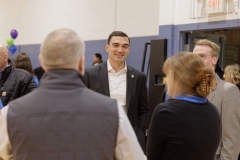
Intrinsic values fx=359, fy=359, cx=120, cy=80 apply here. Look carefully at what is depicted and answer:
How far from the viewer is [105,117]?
1.40 meters

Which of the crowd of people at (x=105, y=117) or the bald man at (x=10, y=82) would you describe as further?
the bald man at (x=10, y=82)

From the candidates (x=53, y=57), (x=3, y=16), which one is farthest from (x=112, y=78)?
(x=3, y=16)

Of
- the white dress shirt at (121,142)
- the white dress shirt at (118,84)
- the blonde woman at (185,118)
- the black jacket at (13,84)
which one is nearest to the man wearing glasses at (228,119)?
the blonde woman at (185,118)

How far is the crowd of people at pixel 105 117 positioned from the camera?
4.51 ft

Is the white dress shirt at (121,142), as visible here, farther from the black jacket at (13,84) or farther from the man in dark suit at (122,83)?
the black jacket at (13,84)

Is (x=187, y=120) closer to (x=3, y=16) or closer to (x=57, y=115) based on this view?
(x=57, y=115)

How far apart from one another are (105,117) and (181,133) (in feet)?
1.71

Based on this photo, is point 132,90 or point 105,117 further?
point 132,90

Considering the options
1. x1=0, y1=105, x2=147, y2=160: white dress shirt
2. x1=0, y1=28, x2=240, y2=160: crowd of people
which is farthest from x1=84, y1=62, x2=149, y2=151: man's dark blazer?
x1=0, y1=105, x2=147, y2=160: white dress shirt

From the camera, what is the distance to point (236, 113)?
2410 millimetres

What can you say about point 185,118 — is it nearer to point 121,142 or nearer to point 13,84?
point 121,142

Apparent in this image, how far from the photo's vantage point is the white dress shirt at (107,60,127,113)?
9.93 ft

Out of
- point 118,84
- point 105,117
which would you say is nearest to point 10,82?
point 118,84

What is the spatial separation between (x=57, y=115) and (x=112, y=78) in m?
1.73
